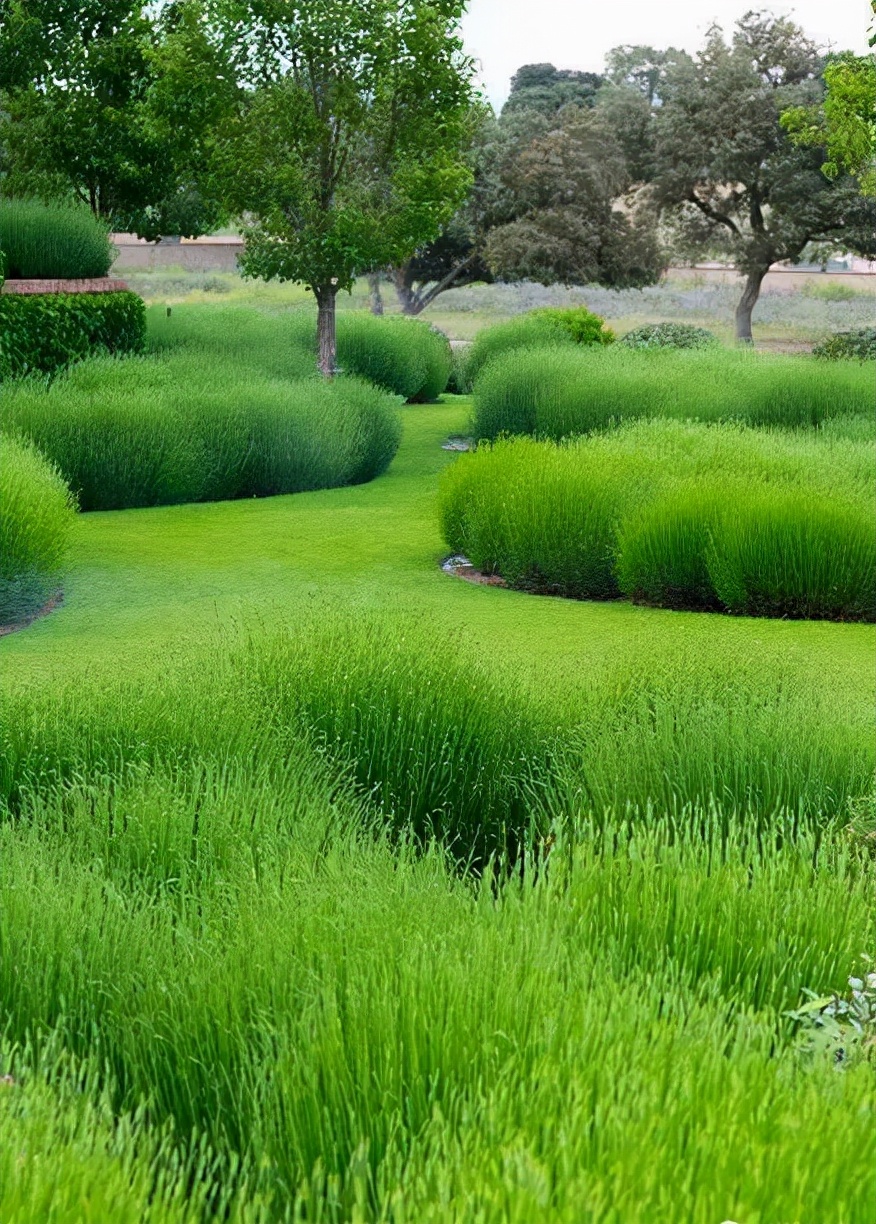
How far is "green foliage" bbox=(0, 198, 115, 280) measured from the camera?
1464 cm

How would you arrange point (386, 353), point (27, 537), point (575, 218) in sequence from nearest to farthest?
1. point (27, 537)
2. point (386, 353)
3. point (575, 218)

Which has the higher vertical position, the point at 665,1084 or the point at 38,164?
the point at 38,164

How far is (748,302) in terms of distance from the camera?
95.7 feet

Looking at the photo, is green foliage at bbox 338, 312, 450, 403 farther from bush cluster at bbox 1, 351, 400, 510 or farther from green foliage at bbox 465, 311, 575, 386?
bush cluster at bbox 1, 351, 400, 510

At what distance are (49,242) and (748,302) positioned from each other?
1741 cm

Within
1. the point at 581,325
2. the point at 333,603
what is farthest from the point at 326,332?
the point at 333,603

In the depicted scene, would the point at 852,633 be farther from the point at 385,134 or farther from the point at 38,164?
the point at 38,164

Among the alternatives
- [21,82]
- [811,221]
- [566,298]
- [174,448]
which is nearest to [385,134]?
[21,82]

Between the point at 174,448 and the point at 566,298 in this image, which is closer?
the point at 174,448

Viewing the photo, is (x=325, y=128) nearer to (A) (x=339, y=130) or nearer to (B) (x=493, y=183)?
(A) (x=339, y=130)

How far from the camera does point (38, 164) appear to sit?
19.6 meters

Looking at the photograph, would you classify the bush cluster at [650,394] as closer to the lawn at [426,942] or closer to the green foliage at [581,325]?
the green foliage at [581,325]

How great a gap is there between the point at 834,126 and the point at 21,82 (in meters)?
11.0

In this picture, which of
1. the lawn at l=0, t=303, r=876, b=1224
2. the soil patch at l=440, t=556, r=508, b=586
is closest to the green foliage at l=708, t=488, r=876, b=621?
the soil patch at l=440, t=556, r=508, b=586
